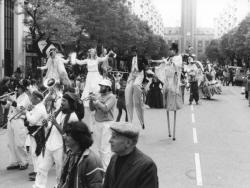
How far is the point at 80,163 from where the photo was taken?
430cm

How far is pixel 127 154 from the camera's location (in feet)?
12.7

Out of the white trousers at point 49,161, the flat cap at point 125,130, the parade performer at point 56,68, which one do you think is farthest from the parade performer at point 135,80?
the flat cap at point 125,130

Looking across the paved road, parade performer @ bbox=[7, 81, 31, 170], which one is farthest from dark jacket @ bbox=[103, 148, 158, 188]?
parade performer @ bbox=[7, 81, 31, 170]

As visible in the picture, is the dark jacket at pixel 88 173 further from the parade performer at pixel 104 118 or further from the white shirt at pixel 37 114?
the parade performer at pixel 104 118

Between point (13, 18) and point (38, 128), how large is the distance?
32398 mm

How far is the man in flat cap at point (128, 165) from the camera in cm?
376

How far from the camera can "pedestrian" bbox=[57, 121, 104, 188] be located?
4.27 m

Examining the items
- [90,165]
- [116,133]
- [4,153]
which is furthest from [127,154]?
[4,153]

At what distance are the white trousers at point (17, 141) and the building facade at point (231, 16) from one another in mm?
112718

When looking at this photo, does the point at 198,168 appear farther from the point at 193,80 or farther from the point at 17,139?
the point at 193,80

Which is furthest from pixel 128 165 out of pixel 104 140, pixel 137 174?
pixel 104 140

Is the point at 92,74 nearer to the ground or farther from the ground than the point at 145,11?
nearer to the ground

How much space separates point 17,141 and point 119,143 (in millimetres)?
5499

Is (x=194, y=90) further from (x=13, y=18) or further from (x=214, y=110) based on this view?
(x=13, y=18)
